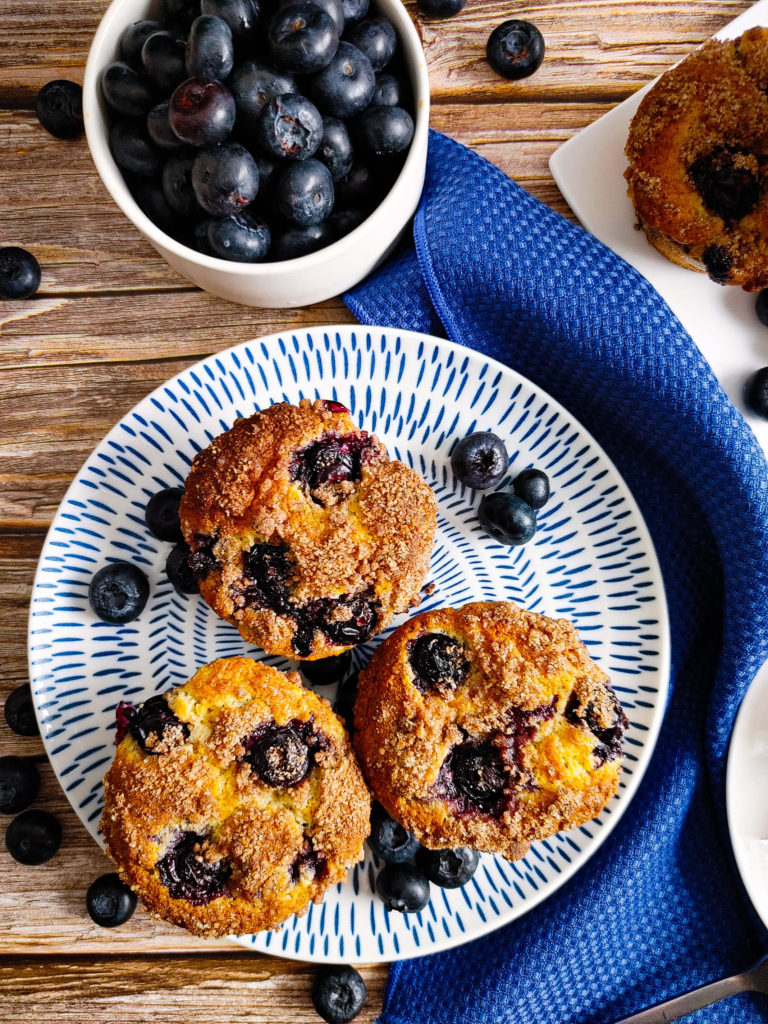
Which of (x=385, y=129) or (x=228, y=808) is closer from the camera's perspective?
(x=228, y=808)

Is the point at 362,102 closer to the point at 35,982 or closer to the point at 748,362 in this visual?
the point at 748,362

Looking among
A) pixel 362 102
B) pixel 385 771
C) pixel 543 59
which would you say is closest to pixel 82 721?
pixel 385 771

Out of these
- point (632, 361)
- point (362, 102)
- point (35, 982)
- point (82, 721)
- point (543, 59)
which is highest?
point (543, 59)

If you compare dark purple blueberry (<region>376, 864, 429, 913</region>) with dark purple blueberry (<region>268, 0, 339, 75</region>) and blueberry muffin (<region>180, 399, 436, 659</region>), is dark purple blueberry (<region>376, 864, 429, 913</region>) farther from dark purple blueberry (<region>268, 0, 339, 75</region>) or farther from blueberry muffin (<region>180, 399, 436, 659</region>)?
dark purple blueberry (<region>268, 0, 339, 75</region>)

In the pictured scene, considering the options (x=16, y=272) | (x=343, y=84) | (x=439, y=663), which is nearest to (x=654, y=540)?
(x=439, y=663)

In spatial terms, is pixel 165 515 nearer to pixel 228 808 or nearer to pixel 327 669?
pixel 327 669

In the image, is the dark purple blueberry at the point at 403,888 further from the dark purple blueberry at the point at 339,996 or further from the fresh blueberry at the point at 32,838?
the fresh blueberry at the point at 32,838

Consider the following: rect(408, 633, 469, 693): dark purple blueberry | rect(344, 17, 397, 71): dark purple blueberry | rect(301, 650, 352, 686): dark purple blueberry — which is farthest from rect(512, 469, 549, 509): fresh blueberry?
rect(344, 17, 397, 71): dark purple blueberry
